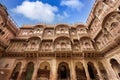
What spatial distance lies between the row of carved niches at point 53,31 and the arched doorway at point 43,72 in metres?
7.48

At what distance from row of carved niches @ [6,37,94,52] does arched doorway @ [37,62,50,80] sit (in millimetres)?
3529

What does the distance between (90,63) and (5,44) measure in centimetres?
1922

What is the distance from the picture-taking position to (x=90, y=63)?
19.8 metres

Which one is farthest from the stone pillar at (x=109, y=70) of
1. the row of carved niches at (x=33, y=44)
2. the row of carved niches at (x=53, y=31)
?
the row of carved niches at (x=33, y=44)

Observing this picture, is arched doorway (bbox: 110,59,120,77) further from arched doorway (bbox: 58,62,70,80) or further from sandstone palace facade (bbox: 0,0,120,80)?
arched doorway (bbox: 58,62,70,80)

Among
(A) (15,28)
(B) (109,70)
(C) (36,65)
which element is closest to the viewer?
(B) (109,70)

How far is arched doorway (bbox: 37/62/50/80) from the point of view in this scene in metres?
19.8

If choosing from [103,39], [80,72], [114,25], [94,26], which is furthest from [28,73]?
[114,25]

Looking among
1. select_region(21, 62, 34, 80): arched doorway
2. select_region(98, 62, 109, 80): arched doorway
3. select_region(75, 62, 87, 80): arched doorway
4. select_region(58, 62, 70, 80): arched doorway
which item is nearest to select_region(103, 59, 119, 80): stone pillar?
select_region(98, 62, 109, 80): arched doorway

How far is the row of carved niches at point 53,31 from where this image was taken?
78.3 ft

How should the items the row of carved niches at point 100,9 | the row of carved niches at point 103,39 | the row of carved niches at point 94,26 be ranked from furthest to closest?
the row of carved niches at point 94,26 < the row of carved niches at point 100,9 < the row of carved niches at point 103,39

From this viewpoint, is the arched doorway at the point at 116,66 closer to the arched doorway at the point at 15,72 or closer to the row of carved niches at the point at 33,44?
the row of carved niches at the point at 33,44

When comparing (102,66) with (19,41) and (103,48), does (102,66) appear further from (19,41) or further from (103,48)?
(19,41)

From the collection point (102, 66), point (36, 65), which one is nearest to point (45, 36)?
point (36, 65)
